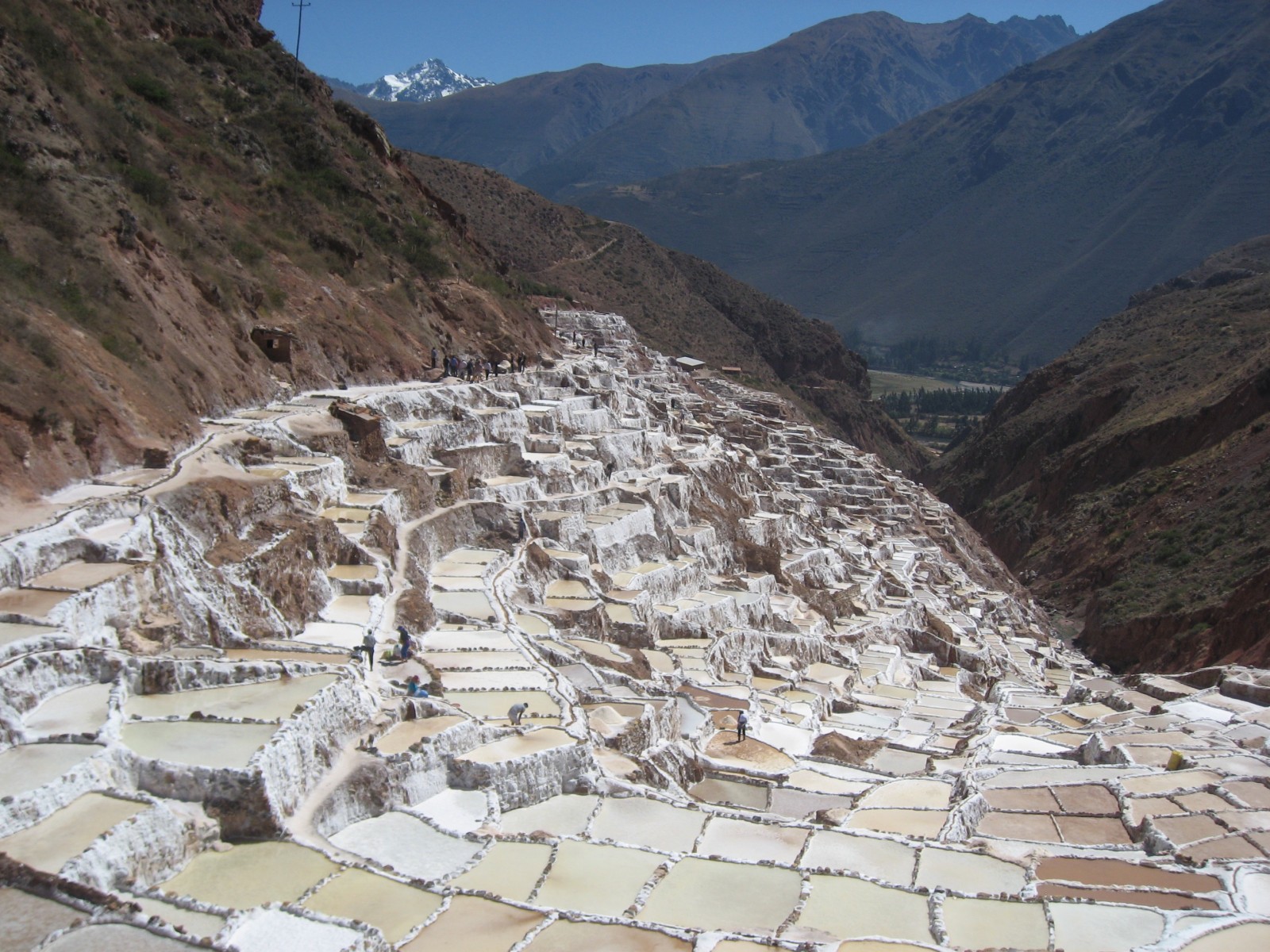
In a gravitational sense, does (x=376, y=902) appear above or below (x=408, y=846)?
above

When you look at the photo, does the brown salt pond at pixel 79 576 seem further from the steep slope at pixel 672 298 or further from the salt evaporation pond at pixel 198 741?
the steep slope at pixel 672 298

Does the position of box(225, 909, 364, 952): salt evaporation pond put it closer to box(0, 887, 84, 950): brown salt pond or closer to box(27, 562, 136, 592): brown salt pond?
box(0, 887, 84, 950): brown salt pond

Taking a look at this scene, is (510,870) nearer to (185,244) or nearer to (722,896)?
(722,896)

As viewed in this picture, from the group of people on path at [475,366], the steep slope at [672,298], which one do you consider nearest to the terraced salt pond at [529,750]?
the group of people on path at [475,366]

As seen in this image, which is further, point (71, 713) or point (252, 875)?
point (71, 713)

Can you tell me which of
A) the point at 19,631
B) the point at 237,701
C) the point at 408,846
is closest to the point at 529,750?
the point at 408,846

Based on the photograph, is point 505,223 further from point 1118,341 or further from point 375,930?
point 375,930

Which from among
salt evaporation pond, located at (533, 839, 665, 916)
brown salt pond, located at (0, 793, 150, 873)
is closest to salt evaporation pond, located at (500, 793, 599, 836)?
salt evaporation pond, located at (533, 839, 665, 916)
